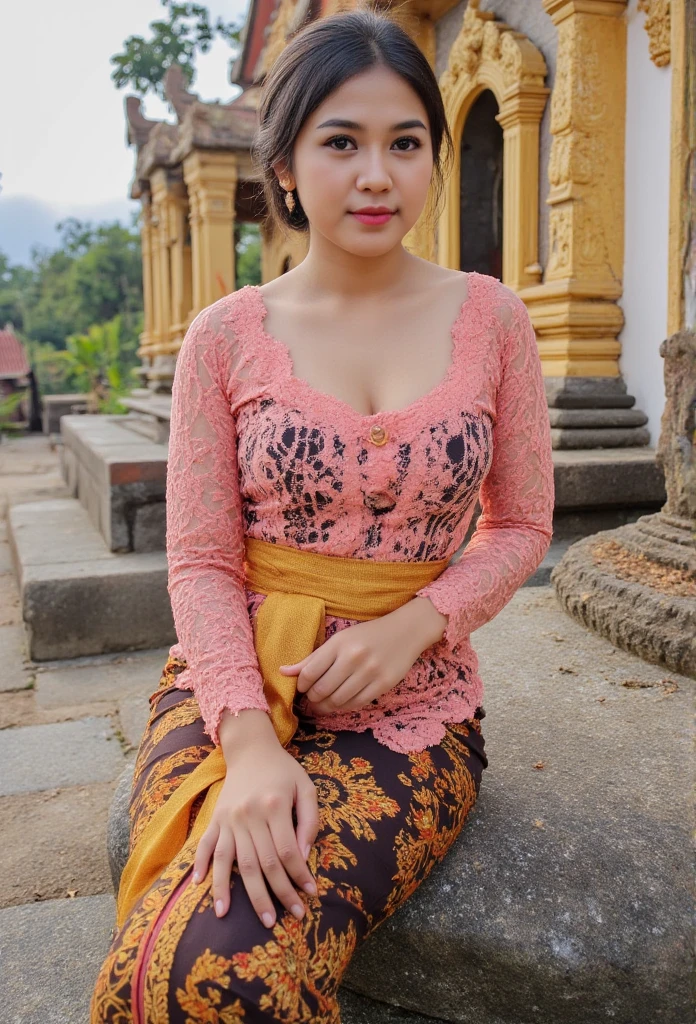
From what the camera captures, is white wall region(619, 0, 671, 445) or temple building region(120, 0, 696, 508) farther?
white wall region(619, 0, 671, 445)

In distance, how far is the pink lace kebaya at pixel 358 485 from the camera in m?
1.50

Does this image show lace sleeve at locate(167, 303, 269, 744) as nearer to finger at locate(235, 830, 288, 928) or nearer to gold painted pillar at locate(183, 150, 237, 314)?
finger at locate(235, 830, 288, 928)

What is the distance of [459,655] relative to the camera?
65.4 inches

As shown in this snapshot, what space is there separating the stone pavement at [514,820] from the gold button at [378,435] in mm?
676

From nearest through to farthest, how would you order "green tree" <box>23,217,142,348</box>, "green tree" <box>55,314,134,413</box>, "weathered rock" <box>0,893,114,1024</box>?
1. "weathered rock" <box>0,893,114,1024</box>
2. "green tree" <box>55,314,134,413</box>
3. "green tree" <box>23,217,142,348</box>

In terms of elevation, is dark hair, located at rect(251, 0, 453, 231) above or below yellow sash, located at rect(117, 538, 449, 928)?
above

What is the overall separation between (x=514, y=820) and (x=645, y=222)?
3.24 meters

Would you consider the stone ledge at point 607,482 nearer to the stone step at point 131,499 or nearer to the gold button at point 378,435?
the stone step at point 131,499

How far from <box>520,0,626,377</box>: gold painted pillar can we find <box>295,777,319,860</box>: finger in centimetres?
337

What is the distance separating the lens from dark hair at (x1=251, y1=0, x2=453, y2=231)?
1521 millimetres

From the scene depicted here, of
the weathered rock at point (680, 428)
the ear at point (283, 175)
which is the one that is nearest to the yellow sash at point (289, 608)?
the ear at point (283, 175)

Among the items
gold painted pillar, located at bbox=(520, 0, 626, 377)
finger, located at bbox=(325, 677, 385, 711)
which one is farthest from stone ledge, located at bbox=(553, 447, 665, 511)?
finger, located at bbox=(325, 677, 385, 711)

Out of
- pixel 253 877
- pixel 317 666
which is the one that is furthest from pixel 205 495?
pixel 253 877

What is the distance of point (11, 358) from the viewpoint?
25656mm
